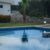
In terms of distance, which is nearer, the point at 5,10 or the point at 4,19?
the point at 4,19

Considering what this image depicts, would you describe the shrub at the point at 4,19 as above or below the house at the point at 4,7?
below

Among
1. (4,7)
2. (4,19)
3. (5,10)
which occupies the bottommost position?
(4,19)

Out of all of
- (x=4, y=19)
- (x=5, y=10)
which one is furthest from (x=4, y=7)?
(x=4, y=19)

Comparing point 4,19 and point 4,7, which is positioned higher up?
point 4,7

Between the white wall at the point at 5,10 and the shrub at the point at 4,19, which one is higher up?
the white wall at the point at 5,10

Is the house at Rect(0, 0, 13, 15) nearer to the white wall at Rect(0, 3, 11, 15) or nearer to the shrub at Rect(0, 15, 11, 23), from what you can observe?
the white wall at Rect(0, 3, 11, 15)

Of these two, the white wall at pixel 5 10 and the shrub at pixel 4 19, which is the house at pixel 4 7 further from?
the shrub at pixel 4 19

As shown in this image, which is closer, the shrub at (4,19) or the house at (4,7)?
the shrub at (4,19)

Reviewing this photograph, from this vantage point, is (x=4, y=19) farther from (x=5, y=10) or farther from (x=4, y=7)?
(x=4, y=7)

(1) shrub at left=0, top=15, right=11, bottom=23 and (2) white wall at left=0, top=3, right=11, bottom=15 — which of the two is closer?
(1) shrub at left=0, top=15, right=11, bottom=23

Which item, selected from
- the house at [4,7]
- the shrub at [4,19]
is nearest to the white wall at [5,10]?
the house at [4,7]

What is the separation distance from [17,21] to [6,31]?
673cm

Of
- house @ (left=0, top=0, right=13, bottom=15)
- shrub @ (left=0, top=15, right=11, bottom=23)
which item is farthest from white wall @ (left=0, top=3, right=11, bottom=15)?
shrub @ (left=0, top=15, right=11, bottom=23)

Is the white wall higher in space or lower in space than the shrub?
higher
